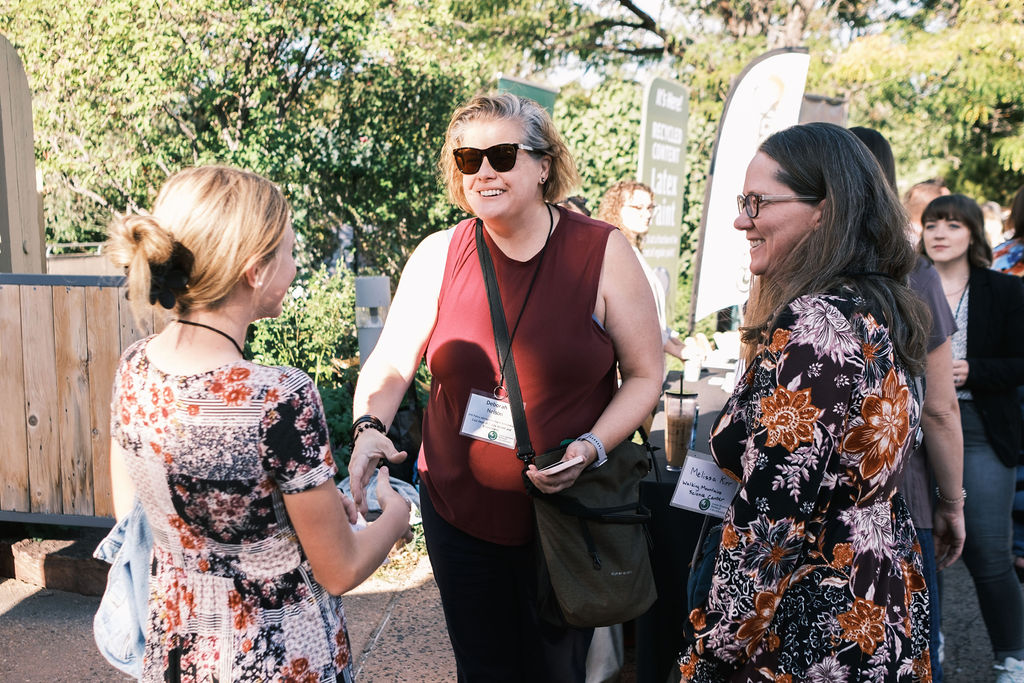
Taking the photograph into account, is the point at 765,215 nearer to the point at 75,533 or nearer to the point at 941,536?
the point at 941,536

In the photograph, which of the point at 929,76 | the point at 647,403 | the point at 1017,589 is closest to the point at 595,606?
the point at 647,403

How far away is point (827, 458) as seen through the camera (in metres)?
1.46

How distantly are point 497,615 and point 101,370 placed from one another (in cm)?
218

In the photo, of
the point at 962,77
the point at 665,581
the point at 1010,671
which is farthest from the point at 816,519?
the point at 962,77

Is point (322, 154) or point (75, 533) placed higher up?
point (322, 154)

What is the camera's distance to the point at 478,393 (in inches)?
82.0

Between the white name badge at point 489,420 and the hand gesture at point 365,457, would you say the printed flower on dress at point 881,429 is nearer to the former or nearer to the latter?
the white name badge at point 489,420

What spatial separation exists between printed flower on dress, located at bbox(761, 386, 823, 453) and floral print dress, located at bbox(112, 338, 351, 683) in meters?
0.79

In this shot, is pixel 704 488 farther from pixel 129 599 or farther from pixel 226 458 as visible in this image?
pixel 129 599

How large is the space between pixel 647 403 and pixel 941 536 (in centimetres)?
106

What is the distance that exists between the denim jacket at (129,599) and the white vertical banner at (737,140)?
16.0 feet

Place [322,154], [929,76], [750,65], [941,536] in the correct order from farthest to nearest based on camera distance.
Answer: [929,76]
[322,154]
[750,65]
[941,536]

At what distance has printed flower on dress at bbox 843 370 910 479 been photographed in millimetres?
1492

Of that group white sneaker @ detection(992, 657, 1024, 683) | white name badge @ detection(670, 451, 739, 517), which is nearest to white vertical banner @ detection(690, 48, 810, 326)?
white sneaker @ detection(992, 657, 1024, 683)
